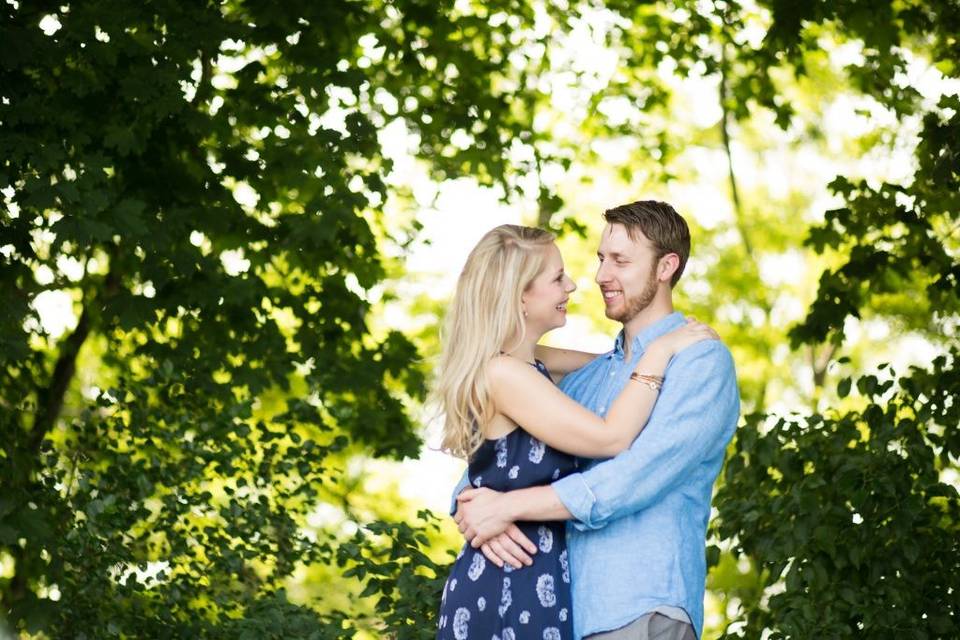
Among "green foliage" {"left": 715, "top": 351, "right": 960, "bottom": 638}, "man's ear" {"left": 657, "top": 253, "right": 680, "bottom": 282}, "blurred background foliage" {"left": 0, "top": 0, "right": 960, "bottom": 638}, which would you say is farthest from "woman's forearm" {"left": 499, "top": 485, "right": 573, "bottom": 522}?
"green foliage" {"left": 715, "top": 351, "right": 960, "bottom": 638}

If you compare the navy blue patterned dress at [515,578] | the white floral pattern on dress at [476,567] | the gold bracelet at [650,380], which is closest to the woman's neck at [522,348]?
the navy blue patterned dress at [515,578]

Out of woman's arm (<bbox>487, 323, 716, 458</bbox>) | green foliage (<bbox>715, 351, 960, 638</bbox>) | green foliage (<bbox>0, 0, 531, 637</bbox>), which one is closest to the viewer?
woman's arm (<bbox>487, 323, 716, 458</bbox>)

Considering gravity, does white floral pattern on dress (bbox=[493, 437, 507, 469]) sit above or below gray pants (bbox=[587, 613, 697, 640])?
above

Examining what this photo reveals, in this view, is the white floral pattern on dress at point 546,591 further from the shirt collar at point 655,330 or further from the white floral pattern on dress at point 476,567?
the shirt collar at point 655,330

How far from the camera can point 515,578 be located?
10.5 feet

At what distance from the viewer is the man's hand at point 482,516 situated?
318cm

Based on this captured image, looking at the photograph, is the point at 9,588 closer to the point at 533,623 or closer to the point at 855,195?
the point at 533,623

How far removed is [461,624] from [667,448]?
712mm

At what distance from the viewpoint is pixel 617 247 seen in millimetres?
3484

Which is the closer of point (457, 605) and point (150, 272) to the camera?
point (457, 605)

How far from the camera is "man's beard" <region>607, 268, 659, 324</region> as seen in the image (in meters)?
3.49

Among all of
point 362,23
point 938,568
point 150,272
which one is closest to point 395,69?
point 362,23

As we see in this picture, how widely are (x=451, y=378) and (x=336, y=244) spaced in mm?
4088

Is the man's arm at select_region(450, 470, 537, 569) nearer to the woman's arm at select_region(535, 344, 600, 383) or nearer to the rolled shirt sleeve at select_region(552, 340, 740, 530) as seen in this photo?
the rolled shirt sleeve at select_region(552, 340, 740, 530)
